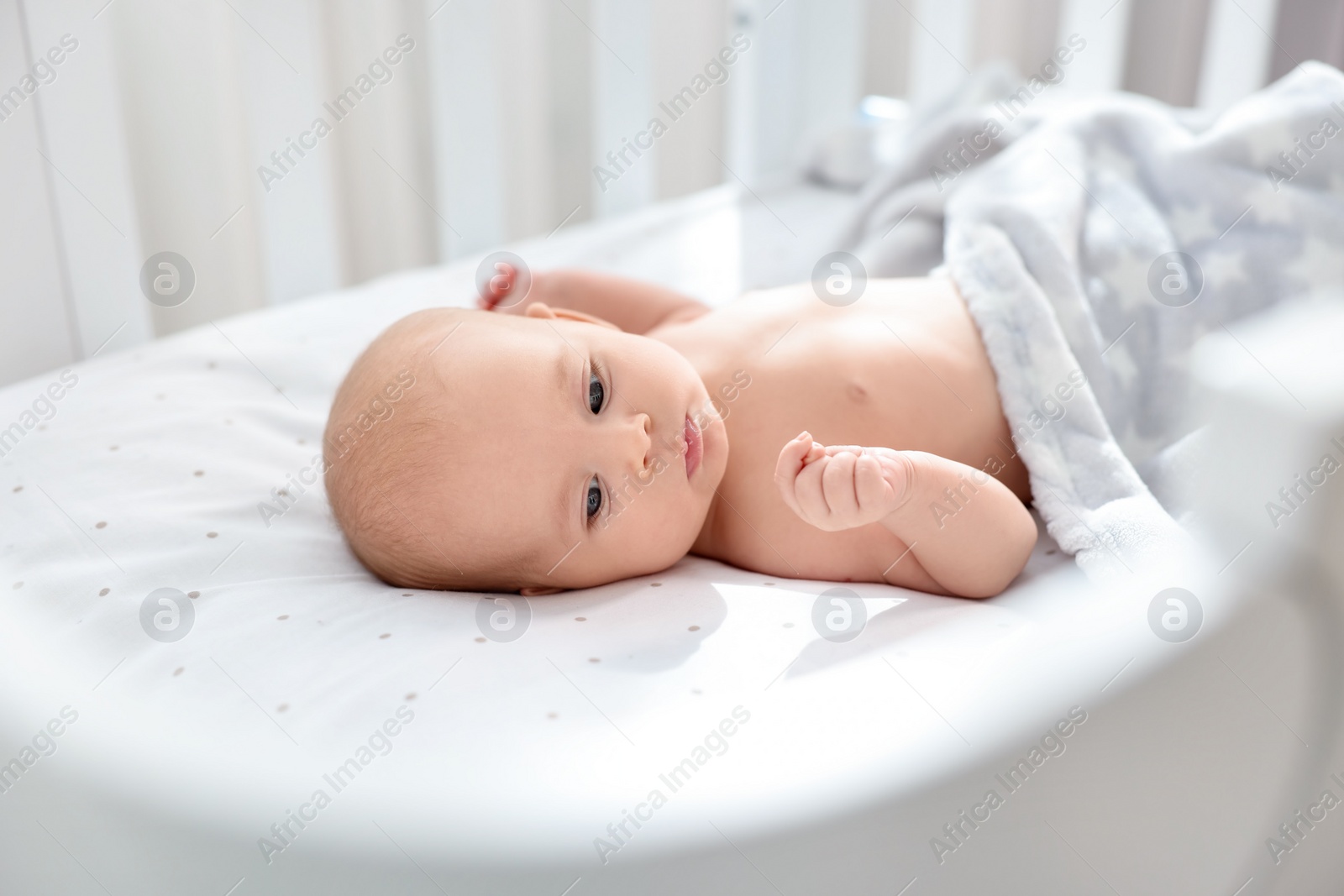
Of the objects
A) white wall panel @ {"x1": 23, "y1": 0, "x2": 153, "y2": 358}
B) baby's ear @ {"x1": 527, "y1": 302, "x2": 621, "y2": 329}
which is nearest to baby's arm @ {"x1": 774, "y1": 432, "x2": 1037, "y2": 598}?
baby's ear @ {"x1": 527, "y1": 302, "x2": 621, "y2": 329}

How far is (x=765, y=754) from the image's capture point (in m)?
0.51

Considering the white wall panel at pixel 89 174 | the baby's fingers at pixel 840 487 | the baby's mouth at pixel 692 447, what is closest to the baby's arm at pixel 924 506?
the baby's fingers at pixel 840 487

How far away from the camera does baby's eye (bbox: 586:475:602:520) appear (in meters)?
0.81

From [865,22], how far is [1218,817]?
201 centimetres

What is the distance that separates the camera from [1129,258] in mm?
1090

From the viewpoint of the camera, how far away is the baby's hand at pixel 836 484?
2.32 feet

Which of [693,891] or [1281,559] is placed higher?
[1281,559]

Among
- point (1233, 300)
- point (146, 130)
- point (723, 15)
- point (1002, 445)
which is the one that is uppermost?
point (723, 15)

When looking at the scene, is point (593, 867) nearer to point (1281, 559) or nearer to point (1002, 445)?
point (1281, 559)

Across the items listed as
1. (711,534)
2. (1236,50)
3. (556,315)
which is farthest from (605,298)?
(1236,50)

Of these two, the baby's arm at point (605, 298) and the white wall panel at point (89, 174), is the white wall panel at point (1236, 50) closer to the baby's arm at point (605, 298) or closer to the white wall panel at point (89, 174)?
the baby's arm at point (605, 298)

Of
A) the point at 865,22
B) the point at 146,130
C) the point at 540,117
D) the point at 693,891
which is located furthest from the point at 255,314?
the point at 865,22

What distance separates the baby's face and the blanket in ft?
1.06

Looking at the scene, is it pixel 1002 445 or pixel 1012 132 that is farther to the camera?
pixel 1012 132
